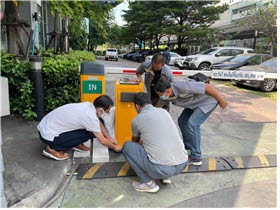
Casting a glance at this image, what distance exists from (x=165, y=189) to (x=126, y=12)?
118 ft

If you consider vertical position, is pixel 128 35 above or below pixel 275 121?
above

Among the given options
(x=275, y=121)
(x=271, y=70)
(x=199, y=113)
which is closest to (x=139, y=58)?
(x=271, y=70)

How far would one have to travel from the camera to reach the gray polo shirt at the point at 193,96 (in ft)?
10.0

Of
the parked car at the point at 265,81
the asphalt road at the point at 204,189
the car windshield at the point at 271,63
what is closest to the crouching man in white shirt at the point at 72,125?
the asphalt road at the point at 204,189

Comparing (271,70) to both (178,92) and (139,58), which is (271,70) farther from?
(139,58)

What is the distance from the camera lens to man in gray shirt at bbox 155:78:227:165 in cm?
305

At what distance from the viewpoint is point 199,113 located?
327 cm

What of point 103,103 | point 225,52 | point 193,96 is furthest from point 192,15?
point 103,103

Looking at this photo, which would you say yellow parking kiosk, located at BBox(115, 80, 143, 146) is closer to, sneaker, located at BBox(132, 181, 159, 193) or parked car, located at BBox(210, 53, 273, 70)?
sneaker, located at BBox(132, 181, 159, 193)

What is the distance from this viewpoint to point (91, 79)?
12.6 ft

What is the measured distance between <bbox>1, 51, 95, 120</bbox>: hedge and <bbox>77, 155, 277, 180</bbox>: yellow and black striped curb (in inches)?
76.3

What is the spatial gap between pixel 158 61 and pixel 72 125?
169 centimetres

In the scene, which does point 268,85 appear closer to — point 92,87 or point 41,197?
point 92,87

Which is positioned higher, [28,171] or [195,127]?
[195,127]
